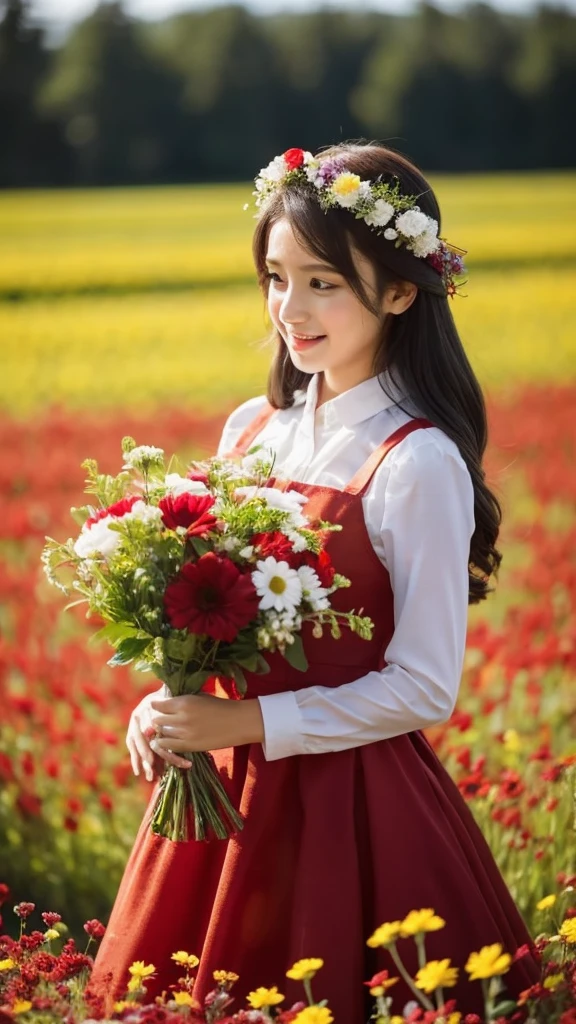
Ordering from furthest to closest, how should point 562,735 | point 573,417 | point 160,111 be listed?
point 160,111
point 573,417
point 562,735

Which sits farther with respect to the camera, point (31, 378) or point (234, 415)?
point (31, 378)

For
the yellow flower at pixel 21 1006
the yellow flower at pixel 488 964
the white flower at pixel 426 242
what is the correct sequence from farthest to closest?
the white flower at pixel 426 242
the yellow flower at pixel 21 1006
the yellow flower at pixel 488 964

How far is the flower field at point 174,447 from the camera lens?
10.3 feet

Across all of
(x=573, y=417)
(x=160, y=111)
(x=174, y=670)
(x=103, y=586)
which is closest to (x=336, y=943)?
(x=174, y=670)

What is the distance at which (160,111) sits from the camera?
41.1 feet

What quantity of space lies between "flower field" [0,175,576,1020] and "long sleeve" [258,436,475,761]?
28.2 inches

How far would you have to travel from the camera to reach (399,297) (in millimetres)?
2133

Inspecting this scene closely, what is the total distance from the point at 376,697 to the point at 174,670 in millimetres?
326

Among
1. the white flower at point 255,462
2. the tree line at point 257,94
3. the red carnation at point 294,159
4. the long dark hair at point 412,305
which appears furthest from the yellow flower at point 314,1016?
the tree line at point 257,94

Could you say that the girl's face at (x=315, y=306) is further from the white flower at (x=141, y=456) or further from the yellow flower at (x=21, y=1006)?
the yellow flower at (x=21, y=1006)

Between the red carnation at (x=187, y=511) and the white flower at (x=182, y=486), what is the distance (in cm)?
2

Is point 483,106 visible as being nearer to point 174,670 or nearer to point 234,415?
point 234,415

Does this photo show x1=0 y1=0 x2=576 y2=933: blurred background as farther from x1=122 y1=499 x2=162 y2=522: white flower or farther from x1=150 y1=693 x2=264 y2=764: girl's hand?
x1=122 y1=499 x2=162 y2=522: white flower

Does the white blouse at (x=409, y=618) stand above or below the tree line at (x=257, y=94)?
below
